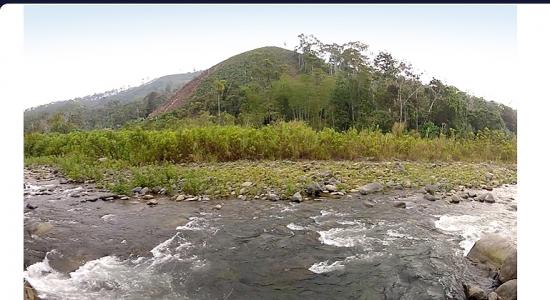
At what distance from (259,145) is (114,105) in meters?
1.12

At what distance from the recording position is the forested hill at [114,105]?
283 cm

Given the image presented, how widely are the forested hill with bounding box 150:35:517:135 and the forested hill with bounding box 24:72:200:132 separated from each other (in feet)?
0.32

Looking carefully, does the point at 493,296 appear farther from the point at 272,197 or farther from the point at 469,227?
the point at 272,197

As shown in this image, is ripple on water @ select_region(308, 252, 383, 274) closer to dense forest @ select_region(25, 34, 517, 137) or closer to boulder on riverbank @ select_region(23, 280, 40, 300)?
dense forest @ select_region(25, 34, 517, 137)

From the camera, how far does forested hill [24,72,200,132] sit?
2.83 metres

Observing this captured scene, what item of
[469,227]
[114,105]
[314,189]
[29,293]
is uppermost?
[114,105]

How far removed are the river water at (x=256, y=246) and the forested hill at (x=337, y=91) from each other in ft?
2.00

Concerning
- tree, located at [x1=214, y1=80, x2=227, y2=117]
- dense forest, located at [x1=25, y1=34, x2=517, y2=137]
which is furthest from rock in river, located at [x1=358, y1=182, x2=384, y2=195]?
tree, located at [x1=214, y1=80, x2=227, y2=117]

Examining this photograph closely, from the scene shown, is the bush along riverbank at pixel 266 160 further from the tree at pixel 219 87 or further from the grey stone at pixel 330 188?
the tree at pixel 219 87

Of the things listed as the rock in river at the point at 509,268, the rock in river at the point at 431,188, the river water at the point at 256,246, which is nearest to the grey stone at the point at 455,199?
the river water at the point at 256,246

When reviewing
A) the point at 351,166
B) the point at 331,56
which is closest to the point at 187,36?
the point at 331,56

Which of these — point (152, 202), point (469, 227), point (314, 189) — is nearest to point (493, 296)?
point (469, 227)

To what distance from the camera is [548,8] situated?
2141 millimetres

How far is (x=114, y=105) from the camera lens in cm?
292
